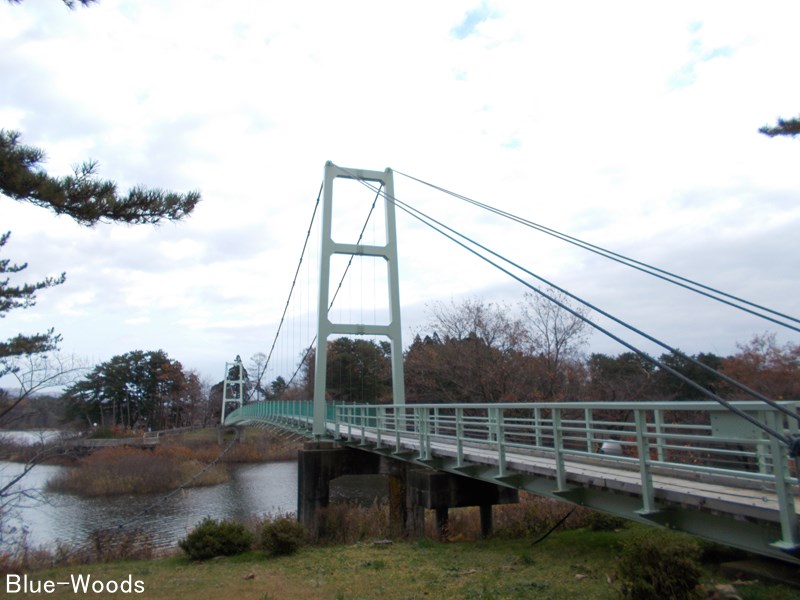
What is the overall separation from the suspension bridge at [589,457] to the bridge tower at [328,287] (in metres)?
0.04

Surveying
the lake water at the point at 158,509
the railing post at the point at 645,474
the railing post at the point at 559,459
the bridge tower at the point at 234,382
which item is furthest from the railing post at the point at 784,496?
the bridge tower at the point at 234,382

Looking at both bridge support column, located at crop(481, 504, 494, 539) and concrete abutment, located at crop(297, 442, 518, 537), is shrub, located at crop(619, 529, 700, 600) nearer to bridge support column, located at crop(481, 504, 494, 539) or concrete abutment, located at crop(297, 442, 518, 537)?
concrete abutment, located at crop(297, 442, 518, 537)

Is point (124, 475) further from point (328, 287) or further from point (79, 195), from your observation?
point (79, 195)

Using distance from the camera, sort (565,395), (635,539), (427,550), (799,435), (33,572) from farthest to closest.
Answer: (565,395), (33,572), (427,550), (635,539), (799,435)

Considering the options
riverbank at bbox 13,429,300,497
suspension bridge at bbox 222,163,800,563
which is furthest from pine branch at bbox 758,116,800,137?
riverbank at bbox 13,429,300,497

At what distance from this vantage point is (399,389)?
1800 cm

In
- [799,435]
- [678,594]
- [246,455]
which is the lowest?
[246,455]

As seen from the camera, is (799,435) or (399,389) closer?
(799,435)

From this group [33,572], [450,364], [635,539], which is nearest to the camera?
[635,539]

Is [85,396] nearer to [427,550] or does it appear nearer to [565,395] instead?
[565,395]

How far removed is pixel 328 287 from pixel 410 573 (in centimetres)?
1183

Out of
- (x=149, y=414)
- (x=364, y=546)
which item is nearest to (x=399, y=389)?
(x=364, y=546)

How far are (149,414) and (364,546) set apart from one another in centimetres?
6078

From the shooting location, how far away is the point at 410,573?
8.45 meters
